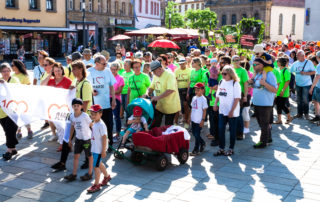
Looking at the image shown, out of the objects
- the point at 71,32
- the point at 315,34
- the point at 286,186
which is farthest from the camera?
the point at 315,34

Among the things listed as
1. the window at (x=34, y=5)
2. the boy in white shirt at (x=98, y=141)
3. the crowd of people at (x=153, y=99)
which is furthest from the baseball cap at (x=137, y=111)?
the window at (x=34, y=5)

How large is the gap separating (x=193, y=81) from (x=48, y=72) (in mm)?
3341

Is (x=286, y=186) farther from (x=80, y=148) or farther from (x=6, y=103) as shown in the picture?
(x=6, y=103)

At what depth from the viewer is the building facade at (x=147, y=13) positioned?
56.4 meters

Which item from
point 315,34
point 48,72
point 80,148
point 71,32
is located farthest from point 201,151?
point 315,34

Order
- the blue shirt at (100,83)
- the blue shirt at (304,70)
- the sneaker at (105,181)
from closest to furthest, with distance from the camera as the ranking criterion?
the sneaker at (105,181) < the blue shirt at (100,83) < the blue shirt at (304,70)

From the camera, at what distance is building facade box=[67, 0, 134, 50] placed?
136ft

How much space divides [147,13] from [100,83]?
53948 mm

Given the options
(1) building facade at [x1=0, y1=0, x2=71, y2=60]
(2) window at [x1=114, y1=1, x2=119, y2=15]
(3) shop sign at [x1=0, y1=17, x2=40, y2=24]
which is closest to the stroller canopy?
(1) building facade at [x1=0, y1=0, x2=71, y2=60]

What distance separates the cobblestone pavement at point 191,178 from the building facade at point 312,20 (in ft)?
163

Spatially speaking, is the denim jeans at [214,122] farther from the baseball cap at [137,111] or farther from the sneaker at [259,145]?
the baseball cap at [137,111]

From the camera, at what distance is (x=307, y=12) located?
54531mm

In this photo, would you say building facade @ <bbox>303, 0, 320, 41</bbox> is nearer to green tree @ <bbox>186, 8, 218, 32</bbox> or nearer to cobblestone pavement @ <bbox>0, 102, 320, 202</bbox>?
green tree @ <bbox>186, 8, 218, 32</bbox>

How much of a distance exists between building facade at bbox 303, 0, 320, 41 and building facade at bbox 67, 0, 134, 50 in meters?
23.7
